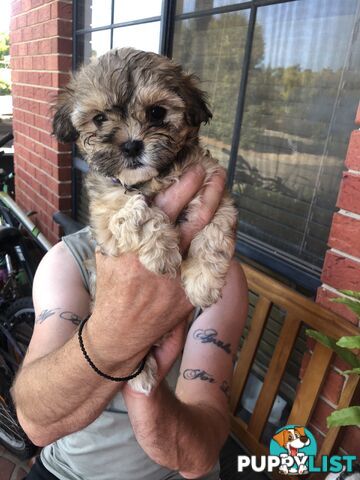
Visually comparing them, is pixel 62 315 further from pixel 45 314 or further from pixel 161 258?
pixel 161 258

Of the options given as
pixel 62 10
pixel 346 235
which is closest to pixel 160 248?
pixel 346 235

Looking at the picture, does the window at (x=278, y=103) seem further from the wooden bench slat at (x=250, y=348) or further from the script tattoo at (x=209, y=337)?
the script tattoo at (x=209, y=337)

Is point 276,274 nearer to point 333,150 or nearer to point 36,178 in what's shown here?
point 333,150

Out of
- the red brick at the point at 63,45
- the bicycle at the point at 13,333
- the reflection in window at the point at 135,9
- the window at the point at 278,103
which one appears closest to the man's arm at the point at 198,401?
the window at the point at 278,103

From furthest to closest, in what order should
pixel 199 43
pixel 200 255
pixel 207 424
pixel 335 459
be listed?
pixel 199 43
pixel 335 459
pixel 207 424
pixel 200 255

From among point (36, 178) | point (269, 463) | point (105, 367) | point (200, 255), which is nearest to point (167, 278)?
point (200, 255)
